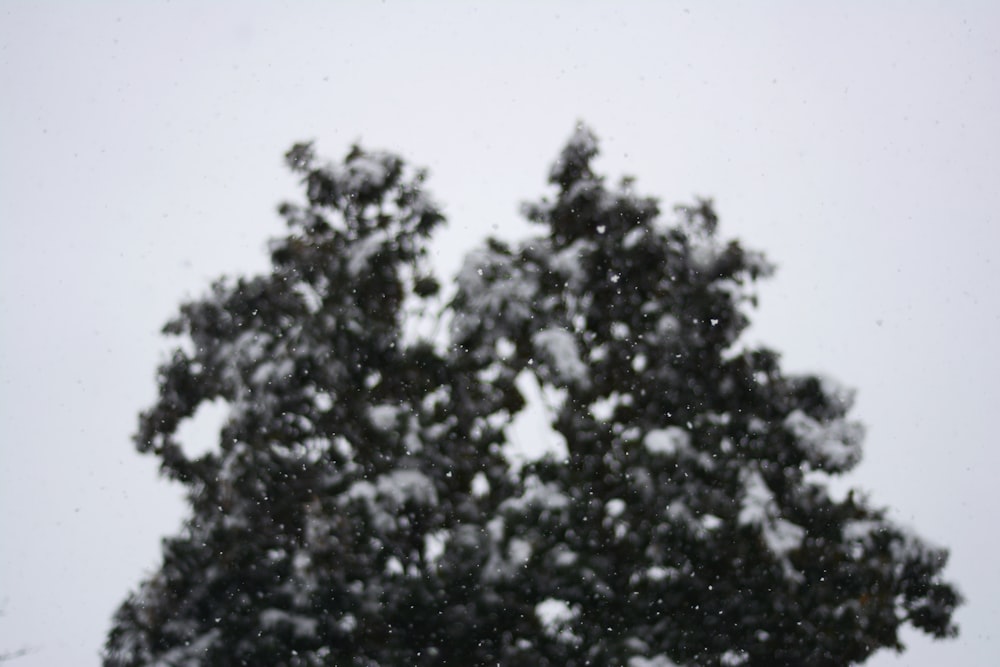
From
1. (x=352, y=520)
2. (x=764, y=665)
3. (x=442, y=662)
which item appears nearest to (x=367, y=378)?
(x=352, y=520)

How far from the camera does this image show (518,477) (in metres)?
8.84

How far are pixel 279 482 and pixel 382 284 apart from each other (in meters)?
2.35

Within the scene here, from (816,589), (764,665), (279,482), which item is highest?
(279,482)

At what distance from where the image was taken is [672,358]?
8.66 meters

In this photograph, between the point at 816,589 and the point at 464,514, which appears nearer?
the point at 816,589

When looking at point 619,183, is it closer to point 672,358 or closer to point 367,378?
point 672,358

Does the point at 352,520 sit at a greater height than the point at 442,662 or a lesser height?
greater

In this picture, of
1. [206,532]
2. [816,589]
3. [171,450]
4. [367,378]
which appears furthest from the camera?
[171,450]

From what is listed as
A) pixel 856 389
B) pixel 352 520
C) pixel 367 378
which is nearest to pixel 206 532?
pixel 352 520

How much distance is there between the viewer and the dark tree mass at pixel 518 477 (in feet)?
25.9

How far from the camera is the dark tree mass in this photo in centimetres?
789

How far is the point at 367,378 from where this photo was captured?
29.7 ft

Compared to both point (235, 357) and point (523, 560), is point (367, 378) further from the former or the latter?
point (523, 560)

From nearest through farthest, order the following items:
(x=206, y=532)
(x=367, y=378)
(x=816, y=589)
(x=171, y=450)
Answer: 1. (x=816, y=589)
2. (x=206, y=532)
3. (x=367, y=378)
4. (x=171, y=450)
